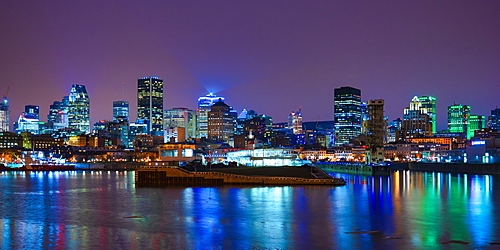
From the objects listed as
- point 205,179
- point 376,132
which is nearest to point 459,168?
point 376,132

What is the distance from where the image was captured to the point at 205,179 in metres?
85.6

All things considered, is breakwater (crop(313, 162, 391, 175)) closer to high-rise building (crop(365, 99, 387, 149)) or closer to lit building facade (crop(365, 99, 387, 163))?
lit building facade (crop(365, 99, 387, 163))

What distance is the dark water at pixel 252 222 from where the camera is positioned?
3312cm

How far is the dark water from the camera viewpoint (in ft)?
109

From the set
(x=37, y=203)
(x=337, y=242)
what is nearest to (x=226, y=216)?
(x=337, y=242)

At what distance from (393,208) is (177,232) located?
75.8 ft

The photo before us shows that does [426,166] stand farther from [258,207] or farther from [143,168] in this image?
[258,207]

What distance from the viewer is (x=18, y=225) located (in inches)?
1649

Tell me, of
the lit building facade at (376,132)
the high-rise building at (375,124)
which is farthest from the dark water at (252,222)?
the high-rise building at (375,124)

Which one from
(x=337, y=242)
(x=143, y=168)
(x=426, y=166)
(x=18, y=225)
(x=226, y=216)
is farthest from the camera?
(x=426, y=166)

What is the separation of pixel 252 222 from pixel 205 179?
44.3 m

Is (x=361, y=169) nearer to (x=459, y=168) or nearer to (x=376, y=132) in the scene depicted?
(x=459, y=168)

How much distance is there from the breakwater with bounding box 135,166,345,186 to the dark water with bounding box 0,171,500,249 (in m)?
19.1

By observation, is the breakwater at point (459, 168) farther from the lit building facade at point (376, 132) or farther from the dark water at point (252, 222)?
the dark water at point (252, 222)
